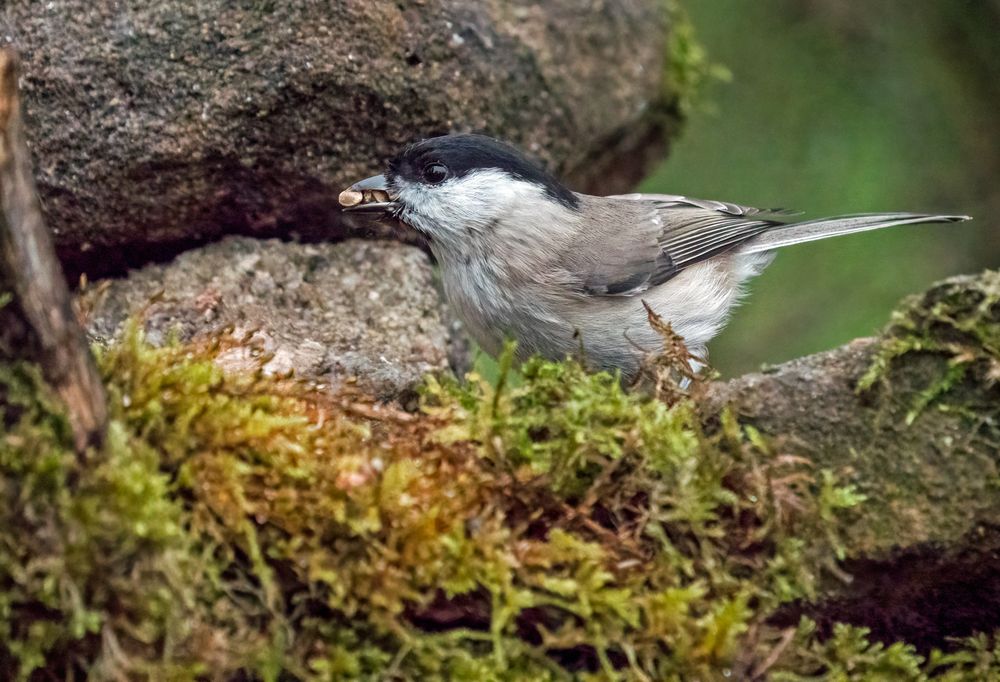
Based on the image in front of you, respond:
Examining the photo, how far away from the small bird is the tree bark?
128cm

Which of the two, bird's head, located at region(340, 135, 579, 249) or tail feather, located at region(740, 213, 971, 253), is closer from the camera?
bird's head, located at region(340, 135, 579, 249)

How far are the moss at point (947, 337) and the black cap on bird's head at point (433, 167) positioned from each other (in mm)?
1217

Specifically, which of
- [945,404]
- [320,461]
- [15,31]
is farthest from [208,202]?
[945,404]

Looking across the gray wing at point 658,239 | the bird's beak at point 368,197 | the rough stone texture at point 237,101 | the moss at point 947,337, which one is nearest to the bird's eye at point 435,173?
the bird's beak at point 368,197

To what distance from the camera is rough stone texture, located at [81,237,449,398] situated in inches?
103

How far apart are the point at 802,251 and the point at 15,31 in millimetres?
3416

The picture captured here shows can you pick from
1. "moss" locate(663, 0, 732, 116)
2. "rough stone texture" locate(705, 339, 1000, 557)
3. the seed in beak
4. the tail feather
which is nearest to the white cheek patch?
the seed in beak

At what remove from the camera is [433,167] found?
114 inches

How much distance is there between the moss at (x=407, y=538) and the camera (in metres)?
1.61

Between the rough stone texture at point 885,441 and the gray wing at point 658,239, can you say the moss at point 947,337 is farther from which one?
the gray wing at point 658,239

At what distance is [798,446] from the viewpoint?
211 centimetres

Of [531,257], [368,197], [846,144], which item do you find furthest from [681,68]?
[368,197]

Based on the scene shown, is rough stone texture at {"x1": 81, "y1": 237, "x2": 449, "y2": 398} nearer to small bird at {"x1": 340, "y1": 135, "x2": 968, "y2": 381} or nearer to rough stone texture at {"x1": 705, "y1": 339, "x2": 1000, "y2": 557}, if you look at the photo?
small bird at {"x1": 340, "y1": 135, "x2": 968, "y2": 381}

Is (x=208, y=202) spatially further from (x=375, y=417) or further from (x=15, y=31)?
(x=375, y=417)
